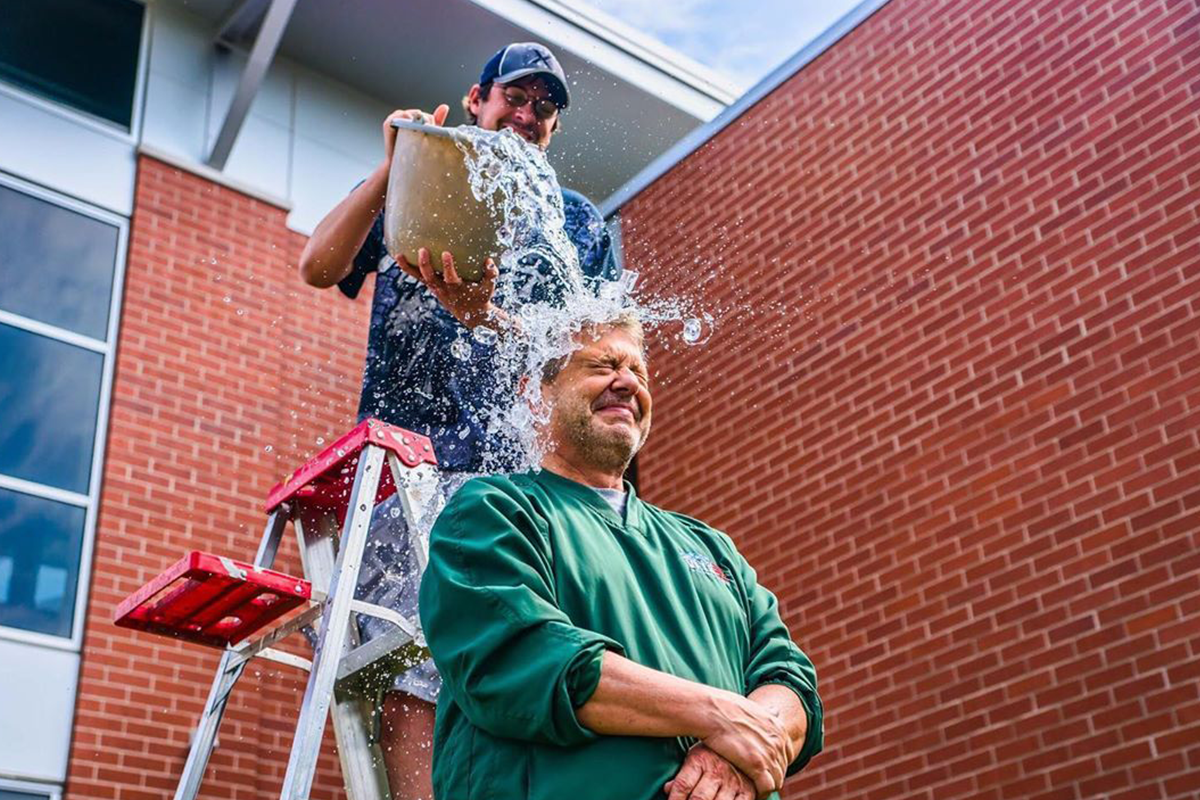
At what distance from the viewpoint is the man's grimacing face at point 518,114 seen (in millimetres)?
4594

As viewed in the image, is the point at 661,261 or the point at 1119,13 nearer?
the point at 1119,13

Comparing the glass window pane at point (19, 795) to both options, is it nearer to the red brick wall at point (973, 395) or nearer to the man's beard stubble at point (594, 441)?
the red brick wall at point (973, 395)

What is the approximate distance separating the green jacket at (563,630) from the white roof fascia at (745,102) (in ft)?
20.2

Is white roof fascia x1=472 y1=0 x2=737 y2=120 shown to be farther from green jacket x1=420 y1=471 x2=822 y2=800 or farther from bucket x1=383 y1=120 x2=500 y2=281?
green jacket x1=420 y1=471 x2=822 y2=800

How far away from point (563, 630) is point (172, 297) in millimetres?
7136

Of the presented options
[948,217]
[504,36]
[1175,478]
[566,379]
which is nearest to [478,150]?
[566,379]

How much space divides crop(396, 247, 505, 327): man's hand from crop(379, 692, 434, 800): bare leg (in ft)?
3.30

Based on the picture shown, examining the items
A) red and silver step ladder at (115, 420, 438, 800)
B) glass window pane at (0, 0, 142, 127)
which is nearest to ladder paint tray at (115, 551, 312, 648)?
red and silver step ladder at (115, 420, 438, 800)

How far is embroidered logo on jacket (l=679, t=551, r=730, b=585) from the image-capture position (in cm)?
307

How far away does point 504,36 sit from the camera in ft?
34.8

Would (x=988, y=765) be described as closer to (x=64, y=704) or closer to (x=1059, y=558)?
(x=1059, y=558)

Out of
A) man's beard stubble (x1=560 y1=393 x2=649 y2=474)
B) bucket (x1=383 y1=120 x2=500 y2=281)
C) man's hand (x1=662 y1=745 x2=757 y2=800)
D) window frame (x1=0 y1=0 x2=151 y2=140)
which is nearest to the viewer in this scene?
man's hand (x1=662 y1=745 x2=757 y2=800)

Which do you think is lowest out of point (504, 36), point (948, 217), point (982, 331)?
point (982, 331)

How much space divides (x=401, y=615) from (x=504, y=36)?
704 centimetres
